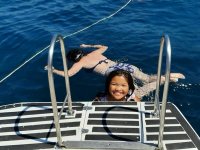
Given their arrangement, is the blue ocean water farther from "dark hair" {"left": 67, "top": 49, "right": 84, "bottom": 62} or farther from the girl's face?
the girl's face

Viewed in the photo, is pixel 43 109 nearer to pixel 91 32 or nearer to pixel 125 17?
pixel 91 32

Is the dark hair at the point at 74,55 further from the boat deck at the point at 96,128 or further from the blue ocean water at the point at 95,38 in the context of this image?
the boat deck at the point at 96,128

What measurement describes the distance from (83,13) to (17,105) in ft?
29.2

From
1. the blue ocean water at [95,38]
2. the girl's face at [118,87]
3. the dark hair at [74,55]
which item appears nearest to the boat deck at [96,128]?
the girl's face at [118,87]

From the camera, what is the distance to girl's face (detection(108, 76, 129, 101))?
21.8 ft

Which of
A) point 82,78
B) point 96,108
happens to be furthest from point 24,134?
point 82,78

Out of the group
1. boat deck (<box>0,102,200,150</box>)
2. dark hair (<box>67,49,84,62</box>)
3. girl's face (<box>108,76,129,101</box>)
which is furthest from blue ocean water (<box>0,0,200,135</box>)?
boat deck (<box>0,102,200,150</box>)

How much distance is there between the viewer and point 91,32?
1277 centimetres

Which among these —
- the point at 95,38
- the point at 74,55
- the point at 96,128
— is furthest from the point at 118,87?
the point at 95,38

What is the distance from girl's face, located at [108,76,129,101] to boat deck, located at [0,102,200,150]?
0.53 metres

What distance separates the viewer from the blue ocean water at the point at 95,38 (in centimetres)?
923

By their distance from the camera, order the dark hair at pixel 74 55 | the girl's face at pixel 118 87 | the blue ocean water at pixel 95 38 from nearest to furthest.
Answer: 1. the girl's face at pixel 118 87
2. the blue ocean water at pixel 95 38
3. the dark hair at pixel 74 55

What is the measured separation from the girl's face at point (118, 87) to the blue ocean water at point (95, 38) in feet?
6.71

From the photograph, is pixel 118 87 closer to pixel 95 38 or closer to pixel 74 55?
pixel 74 55
